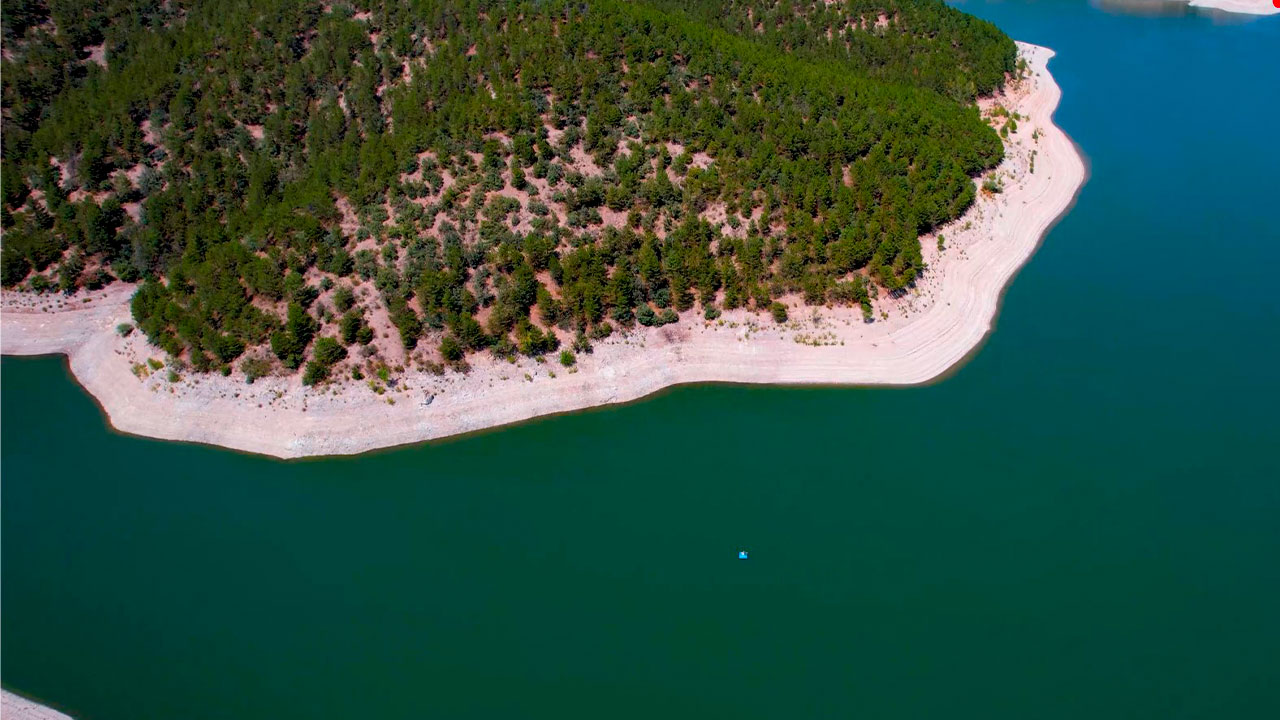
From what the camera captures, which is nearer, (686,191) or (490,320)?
(490,320)

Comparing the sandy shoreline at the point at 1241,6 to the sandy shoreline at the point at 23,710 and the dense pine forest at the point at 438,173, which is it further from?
the sandy shoreline at the point at 23,710

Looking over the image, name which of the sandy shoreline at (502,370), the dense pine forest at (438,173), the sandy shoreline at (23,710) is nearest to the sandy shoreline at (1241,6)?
the dense pine forest at (438,173)

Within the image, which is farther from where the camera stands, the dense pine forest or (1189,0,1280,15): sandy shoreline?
(1189,0,1280,15): sandy shoreline

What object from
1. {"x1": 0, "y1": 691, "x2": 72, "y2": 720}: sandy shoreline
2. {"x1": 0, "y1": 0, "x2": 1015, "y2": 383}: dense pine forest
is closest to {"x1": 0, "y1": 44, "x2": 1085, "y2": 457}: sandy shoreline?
{"x1": 0, "y1": 0, "x2": 1015, "y2": 383}: dense pine forest

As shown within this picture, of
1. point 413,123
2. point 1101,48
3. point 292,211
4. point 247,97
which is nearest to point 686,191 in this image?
point 413,123

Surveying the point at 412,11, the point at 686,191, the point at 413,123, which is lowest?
the point at 686,191

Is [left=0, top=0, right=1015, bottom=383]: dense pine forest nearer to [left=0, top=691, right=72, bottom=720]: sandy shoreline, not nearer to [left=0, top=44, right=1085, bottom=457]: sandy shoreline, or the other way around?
[left=0, top=44, right=1085, bottom=457]: sandy shoreline

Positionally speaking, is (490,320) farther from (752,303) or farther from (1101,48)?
(1101,48)
